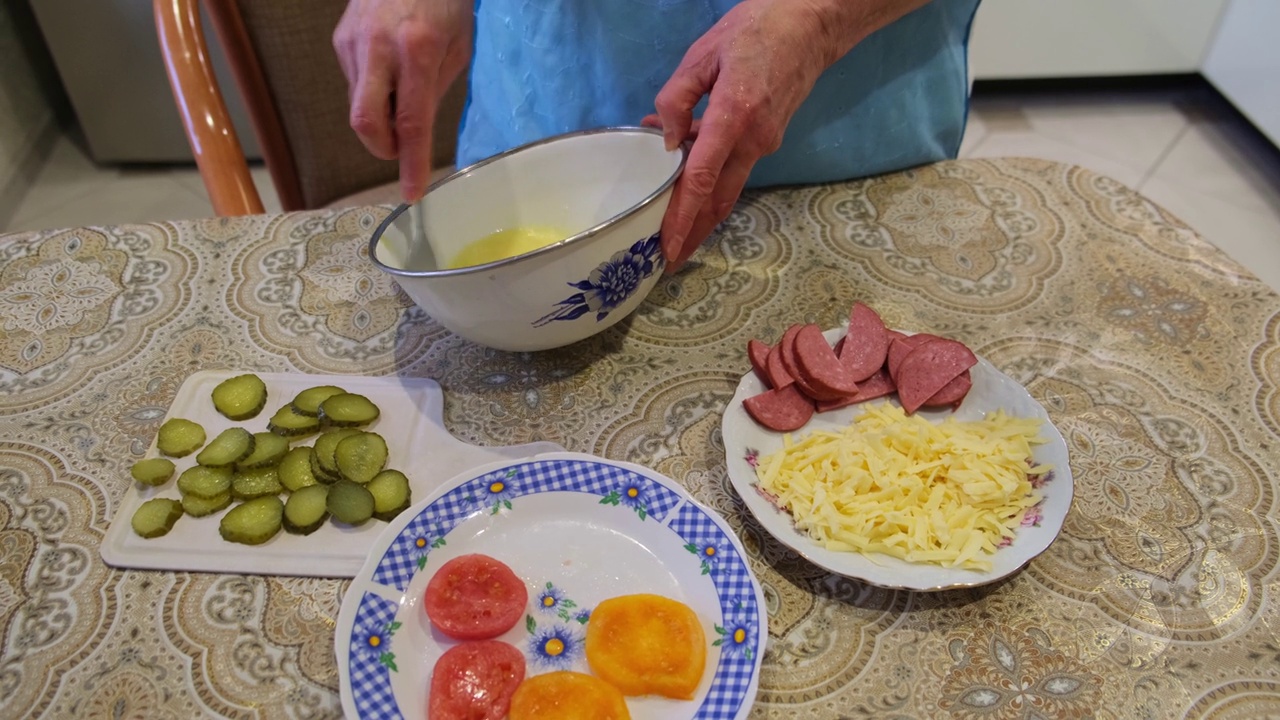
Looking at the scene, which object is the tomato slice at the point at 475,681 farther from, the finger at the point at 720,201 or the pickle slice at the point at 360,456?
the finger at the point at 720,201

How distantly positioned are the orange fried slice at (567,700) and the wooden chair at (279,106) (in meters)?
1.10

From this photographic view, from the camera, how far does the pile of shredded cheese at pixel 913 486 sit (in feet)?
3.04

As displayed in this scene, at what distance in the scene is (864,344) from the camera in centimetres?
116

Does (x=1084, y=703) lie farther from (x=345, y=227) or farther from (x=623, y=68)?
(x=345, y=227)

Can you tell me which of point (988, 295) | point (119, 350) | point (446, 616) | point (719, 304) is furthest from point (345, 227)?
point (988, 295)

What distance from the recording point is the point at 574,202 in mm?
1302

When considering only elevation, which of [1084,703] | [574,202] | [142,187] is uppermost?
[574,202]

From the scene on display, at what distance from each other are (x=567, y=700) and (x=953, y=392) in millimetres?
627

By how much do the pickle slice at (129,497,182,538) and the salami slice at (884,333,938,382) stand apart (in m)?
0.91

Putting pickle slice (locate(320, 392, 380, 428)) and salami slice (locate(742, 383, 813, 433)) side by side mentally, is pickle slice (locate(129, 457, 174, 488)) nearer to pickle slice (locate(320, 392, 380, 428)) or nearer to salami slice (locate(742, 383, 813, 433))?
pickle slice (locate(320, 392, 380, 428))

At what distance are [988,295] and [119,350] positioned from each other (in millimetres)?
1309

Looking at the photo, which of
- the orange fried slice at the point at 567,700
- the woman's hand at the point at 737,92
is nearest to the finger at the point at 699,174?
the woman's hand at the point at 737,92

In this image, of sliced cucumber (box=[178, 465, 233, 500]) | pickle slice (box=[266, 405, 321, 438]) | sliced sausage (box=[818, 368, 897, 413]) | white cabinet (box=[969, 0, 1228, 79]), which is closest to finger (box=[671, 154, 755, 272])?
sliced sausage (box=[818, 368, 897, 413])

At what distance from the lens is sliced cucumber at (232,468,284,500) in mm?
1034
